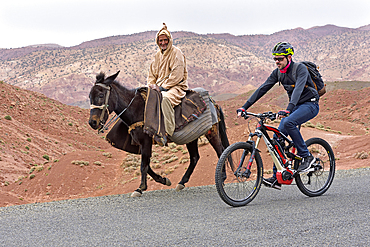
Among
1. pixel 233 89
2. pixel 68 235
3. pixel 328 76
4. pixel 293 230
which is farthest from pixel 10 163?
pixel 328 76

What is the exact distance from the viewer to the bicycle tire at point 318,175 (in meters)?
5.67

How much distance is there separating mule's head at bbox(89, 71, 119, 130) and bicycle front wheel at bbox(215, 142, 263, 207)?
8.90 ft

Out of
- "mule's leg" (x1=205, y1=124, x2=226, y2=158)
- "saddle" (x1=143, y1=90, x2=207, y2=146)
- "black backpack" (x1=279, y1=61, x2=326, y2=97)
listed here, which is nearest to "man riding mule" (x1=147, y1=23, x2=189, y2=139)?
"saddle" (x1=143, y1=90, x2=207, y2=146)

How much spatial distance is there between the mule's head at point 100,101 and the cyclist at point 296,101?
266cm

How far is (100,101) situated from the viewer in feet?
21.1

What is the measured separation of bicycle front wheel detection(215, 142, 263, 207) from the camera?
4844 millimetres

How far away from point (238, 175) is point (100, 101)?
3087 millimetres

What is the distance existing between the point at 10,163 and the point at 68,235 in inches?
784

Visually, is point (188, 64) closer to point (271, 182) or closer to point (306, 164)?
point (306, 164)

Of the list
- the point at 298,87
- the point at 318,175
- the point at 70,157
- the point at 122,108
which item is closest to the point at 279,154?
the point at 318,175

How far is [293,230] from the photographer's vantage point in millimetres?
3766

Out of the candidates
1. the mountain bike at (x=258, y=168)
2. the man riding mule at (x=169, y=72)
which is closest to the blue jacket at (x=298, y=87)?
the mountain bike at (x=258, y=168)

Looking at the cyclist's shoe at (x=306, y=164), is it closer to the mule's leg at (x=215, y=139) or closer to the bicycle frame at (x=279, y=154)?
the bicycle frame at (x=279, y=154)

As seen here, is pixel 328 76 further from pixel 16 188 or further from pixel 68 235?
pixel 68 235
